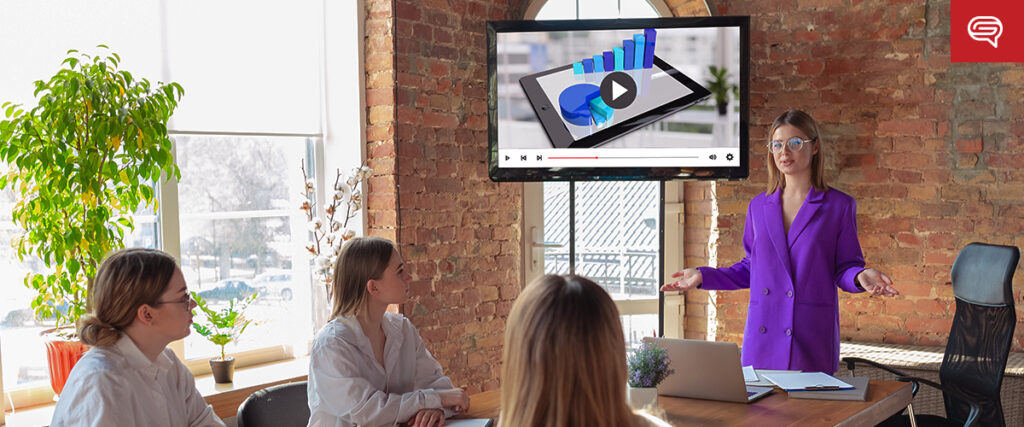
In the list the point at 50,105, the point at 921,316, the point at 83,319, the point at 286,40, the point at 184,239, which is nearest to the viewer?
the point at 83,319

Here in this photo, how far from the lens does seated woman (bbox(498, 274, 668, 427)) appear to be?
1.26 m

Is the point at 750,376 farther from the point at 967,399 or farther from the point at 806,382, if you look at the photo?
the point at 967,399

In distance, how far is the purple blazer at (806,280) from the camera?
313 cm

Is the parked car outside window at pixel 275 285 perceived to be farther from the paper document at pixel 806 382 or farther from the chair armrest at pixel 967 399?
the chair armrest at pixel 967 399

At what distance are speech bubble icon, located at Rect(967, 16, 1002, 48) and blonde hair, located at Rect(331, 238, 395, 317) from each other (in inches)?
123

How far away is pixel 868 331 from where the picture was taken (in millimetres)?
4410

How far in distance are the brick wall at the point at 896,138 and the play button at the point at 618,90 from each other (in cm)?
90

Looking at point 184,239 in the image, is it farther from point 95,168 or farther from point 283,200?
point 95,168

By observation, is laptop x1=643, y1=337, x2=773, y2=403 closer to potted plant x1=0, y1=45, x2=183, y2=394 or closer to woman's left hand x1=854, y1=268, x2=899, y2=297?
woman's left hand x1=854, y1=268, x2=899, y2=297

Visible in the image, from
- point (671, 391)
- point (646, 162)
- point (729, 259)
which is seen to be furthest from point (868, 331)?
point (671, 391)

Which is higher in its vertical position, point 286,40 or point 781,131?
point 286,40

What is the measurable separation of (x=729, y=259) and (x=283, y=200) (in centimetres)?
221

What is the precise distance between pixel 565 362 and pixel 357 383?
4.01 feet

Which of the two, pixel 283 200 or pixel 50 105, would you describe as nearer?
pixel 50 105
